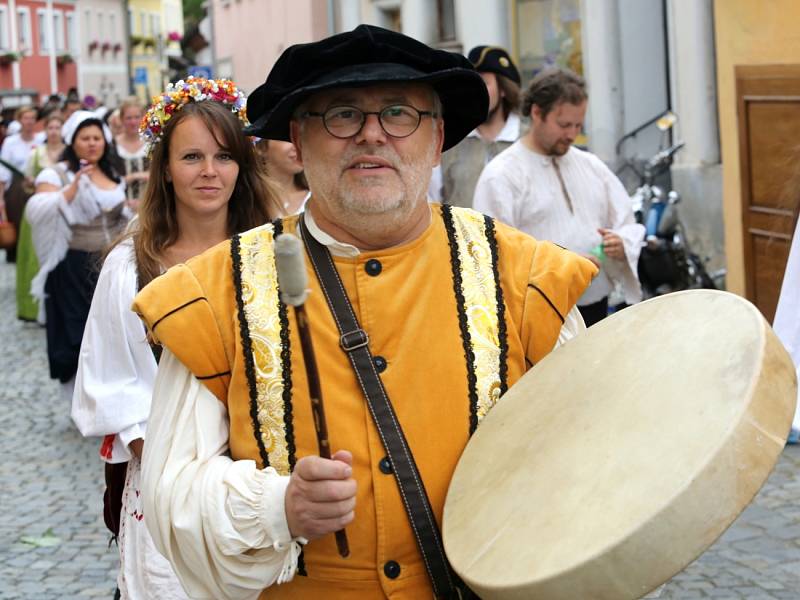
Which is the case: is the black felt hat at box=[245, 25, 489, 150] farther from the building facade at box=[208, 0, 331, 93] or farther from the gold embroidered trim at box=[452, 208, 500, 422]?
the building facade at box=[208, 0, 331, 93]

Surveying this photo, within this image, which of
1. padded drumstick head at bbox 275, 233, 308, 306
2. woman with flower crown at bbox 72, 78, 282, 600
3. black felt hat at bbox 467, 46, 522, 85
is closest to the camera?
padded drumstick head at bbox 275, 233, 308, 306

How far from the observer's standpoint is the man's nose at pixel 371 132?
2.71 meters

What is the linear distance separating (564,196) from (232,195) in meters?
2.39

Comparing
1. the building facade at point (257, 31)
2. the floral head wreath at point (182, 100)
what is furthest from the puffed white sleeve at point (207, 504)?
the building facade at point (257, 31)

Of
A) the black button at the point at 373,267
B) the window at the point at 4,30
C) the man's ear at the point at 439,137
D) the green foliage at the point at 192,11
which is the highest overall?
the green foliage at the point at 192,11

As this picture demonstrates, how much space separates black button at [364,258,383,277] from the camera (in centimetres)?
279

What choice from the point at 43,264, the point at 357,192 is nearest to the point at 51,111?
the point at 43,264

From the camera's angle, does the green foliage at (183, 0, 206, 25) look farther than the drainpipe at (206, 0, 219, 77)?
Yes

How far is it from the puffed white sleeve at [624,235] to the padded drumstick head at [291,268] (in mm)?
4425

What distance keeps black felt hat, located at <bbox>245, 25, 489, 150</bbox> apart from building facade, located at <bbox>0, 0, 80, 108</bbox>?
164 ft

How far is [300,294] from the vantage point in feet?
7.22

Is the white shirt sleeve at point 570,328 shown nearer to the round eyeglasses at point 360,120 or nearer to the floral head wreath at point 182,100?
the round eyeglasses at point 360,120

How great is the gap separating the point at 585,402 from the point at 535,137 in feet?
13.3

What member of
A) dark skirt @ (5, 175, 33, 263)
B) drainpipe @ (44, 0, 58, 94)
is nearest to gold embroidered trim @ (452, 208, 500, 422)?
dark skirt @ (5, 175, 33, 263)
